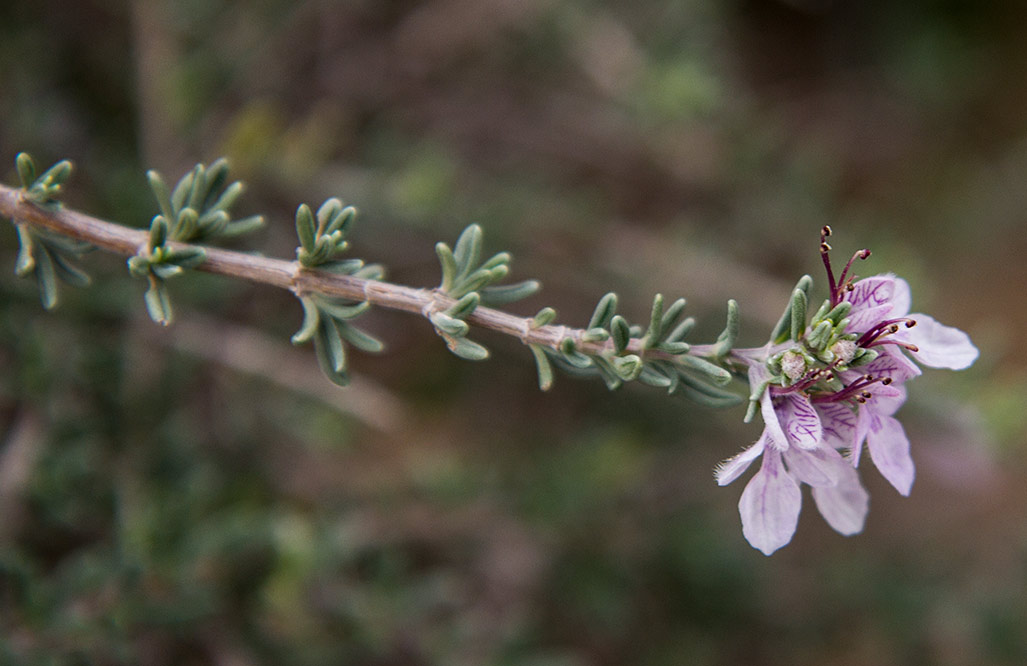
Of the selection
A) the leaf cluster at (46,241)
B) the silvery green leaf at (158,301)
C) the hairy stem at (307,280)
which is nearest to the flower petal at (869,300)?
the hairy stem at (307,280)

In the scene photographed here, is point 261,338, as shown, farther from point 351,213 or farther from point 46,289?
point 351,213

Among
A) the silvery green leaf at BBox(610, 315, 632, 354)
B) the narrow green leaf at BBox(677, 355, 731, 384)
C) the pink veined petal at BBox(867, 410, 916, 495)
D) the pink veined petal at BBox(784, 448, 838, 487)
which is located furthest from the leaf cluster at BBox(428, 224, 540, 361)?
the pink veined petal at BBox(867, 410, 916, 495)

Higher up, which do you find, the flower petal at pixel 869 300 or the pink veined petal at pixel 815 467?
the flower petal at pixel 869 300

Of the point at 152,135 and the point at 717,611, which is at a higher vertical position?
the point at 152,135

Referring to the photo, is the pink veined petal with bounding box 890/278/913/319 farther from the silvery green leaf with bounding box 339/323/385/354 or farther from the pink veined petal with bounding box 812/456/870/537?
the silvery green leaf with bounding box 339/323/385/354

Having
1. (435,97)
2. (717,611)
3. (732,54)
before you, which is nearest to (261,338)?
(435,97)

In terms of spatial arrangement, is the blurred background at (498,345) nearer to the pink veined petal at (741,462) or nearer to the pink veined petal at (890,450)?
the pink veined petal at (741,462)
